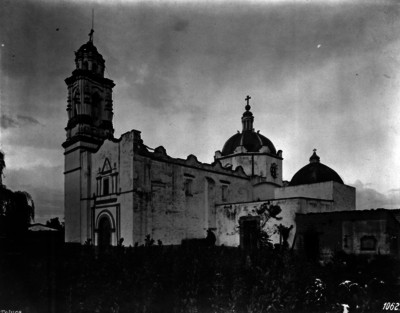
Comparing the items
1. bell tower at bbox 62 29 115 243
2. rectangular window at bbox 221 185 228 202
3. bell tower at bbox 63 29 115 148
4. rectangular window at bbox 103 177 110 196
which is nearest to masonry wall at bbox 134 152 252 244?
rectangular window at bbox 221 185 228 202

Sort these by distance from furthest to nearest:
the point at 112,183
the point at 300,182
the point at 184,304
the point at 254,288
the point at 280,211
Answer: the point at 300,182 → the point at 112,183 → the point at 280,211 → the point at 184,304 → the point at 254,288

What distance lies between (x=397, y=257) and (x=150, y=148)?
13.3 metres

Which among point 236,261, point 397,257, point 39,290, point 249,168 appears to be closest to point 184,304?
point 236,261

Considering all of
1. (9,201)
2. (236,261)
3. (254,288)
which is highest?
(9,201)

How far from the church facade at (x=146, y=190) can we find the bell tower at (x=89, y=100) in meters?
0.06

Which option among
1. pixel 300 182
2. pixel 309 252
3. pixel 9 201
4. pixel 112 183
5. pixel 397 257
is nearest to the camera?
pixel 9 201

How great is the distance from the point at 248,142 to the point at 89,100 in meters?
14.1

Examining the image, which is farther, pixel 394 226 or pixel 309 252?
pixel 309 252

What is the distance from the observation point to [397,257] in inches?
538

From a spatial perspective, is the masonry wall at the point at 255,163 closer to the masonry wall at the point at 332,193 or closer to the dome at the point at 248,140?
the dome at the point at 248,140

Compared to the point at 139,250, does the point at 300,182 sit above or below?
above

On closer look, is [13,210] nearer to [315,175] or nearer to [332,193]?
[332,193]

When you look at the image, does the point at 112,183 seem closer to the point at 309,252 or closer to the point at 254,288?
the point at 309,252

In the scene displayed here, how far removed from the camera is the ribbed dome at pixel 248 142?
29062mm
